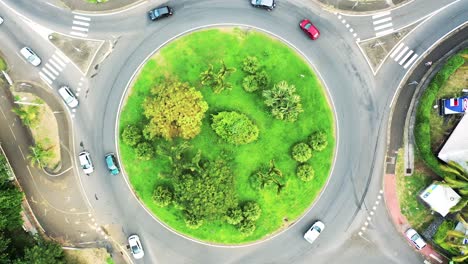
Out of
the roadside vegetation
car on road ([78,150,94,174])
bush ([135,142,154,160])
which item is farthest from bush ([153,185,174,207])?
the roadside vegetation

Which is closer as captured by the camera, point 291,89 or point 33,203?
point 291,89

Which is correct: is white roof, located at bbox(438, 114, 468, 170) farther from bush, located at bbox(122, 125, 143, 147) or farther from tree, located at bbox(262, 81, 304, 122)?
bush, located at bbox(122, 125, 143, 147)

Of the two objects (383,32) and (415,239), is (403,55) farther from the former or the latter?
(415,239)

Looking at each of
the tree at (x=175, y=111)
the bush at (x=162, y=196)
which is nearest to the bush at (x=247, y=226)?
the bush at (x=162, y=196)

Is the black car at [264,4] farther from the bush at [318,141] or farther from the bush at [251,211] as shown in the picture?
the bush at [251,211]

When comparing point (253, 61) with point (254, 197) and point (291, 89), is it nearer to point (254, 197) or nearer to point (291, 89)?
point (291, 89)

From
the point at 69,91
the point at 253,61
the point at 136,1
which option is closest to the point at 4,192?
the point at 69,91

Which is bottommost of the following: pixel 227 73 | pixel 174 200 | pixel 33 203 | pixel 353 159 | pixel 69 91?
pixel 33 203
